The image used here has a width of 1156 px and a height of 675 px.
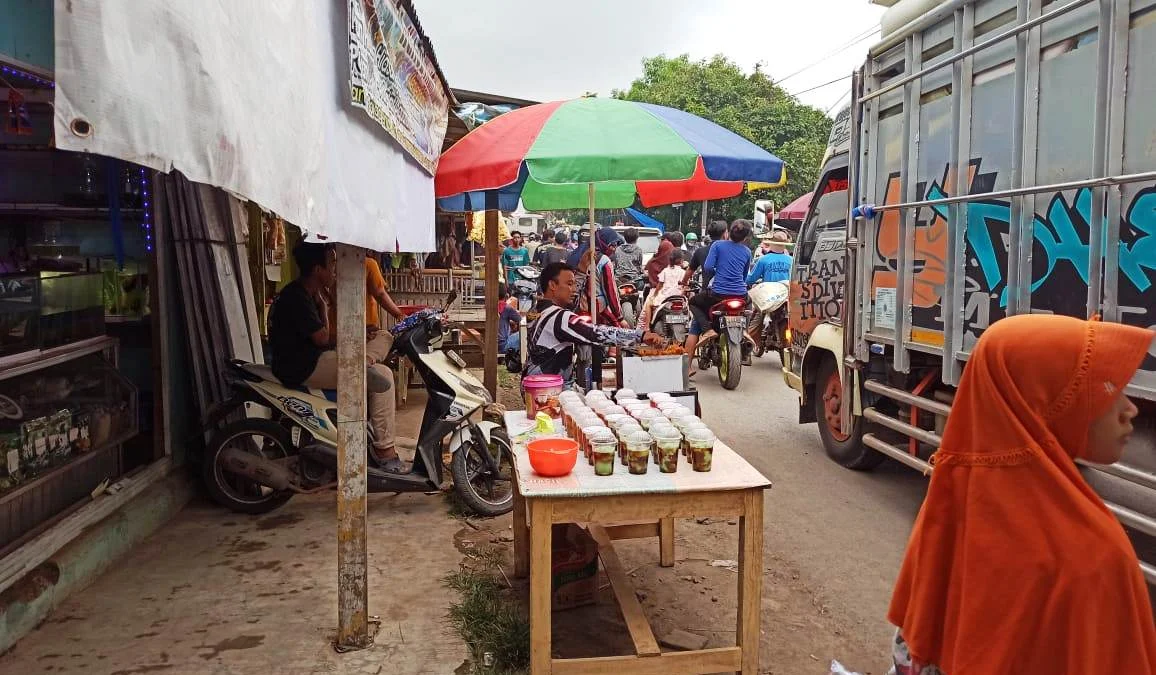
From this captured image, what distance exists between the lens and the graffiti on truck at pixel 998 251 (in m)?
3.07

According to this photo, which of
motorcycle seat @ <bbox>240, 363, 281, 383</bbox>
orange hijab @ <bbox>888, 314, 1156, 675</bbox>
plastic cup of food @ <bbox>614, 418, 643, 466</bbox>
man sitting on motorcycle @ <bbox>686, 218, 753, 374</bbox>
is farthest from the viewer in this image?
man sitting on motorcycle @ <bbox>686, 218, 753, 374</bbox>

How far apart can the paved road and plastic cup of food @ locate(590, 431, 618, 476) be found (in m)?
1.58

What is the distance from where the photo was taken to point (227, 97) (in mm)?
1473

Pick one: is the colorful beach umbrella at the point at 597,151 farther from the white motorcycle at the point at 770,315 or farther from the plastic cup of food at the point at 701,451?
→ the white motorcycle at the point at 770,315

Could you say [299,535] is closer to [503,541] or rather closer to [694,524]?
[503,541]

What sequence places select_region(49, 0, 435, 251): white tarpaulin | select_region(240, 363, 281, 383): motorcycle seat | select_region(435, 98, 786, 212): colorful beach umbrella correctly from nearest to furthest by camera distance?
1. select_region(49, 0, 435, 251): white tarpaulin
2. select_region(435, 98, 786, 212): colorful beach umbrella
3. select_region(240, 363, 281, 383): motorcycle seat

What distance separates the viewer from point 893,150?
4.86m

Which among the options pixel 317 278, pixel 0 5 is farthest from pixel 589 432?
pixel 317 278

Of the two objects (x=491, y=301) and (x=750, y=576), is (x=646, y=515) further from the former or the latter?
(x=491, y=301)

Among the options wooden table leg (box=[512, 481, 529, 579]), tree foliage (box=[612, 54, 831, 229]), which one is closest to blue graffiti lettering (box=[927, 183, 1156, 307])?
wooden table leg (box=[512, 481, 529, 579])

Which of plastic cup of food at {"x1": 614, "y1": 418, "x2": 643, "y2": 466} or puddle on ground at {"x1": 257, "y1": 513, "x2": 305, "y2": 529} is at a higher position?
plastic cup of food at {"x1": 614, "y1": 418, "x2": 643, "y2": 466}

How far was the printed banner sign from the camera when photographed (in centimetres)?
259

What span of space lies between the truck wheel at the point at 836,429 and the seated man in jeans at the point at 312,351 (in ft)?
10.8

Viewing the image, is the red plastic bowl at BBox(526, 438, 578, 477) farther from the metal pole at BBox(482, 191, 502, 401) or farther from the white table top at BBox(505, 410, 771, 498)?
the metal pole at BBox(482, 191, 502, 401)
